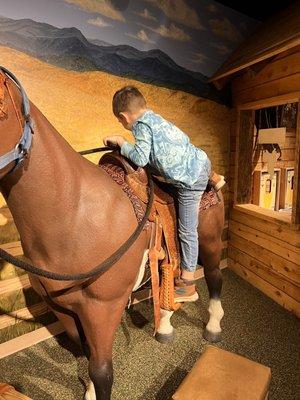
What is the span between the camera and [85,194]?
1.25 metres

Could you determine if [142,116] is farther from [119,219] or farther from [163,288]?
[163,288]

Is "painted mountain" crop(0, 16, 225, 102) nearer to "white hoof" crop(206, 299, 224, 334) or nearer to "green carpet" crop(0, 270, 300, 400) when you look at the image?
"white hoof" crop(206, 299, 224, 334)

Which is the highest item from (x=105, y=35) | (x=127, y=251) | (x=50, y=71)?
(x=105, y=35)

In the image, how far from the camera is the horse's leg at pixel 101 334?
134cm

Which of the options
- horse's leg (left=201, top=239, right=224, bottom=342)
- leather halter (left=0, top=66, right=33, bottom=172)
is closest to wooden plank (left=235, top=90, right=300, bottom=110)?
horse's leg (left=201, top=239, right=224, bottom=342)

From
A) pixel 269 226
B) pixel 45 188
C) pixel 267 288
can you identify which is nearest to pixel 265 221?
pixel 269 226

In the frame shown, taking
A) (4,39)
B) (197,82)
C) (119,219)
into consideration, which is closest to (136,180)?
(119,219)

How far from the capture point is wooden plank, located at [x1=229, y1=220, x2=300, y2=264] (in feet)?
9.24

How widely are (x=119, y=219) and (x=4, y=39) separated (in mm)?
1720

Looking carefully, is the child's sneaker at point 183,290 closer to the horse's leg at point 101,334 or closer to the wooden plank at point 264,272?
the horse's leg at point 101,334

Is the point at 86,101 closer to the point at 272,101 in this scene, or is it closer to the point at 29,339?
the point at 272,101

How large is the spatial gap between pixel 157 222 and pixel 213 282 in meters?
1.06

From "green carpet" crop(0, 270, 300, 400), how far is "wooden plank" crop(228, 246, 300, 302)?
0.20m

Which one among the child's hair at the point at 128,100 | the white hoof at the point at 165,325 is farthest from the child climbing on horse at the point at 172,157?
the white hoof at the point at 165,325
